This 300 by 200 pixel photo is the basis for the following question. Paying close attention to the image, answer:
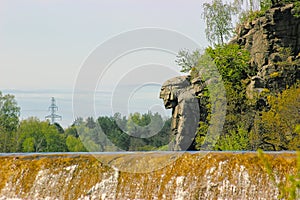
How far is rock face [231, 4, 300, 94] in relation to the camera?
2488 cm

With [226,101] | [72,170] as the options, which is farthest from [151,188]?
[226,101]

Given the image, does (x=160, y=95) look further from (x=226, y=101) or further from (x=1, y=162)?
(x=1, y=162)

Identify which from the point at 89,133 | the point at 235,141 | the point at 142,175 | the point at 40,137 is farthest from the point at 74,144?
the point at 142,175

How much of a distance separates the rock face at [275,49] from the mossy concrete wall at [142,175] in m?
14.7

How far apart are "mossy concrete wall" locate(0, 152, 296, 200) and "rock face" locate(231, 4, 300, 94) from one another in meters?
14.7

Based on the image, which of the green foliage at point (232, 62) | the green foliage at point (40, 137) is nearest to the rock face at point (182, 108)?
the green foliage at point (232, 62)

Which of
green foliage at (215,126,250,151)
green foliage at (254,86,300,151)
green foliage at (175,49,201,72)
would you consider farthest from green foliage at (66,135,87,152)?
green foliage at (254,86,300,151)

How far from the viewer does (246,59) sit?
26.3 meters

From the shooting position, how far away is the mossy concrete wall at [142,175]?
9.63 meters

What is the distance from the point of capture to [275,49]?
1004 inches

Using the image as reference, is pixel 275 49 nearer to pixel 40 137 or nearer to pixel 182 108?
pixel 182 108

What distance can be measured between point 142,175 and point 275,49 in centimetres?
1649

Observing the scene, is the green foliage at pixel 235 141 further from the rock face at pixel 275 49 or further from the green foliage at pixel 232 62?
the green foliage at pixel 232 62

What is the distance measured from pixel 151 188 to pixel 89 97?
544 centimetres
